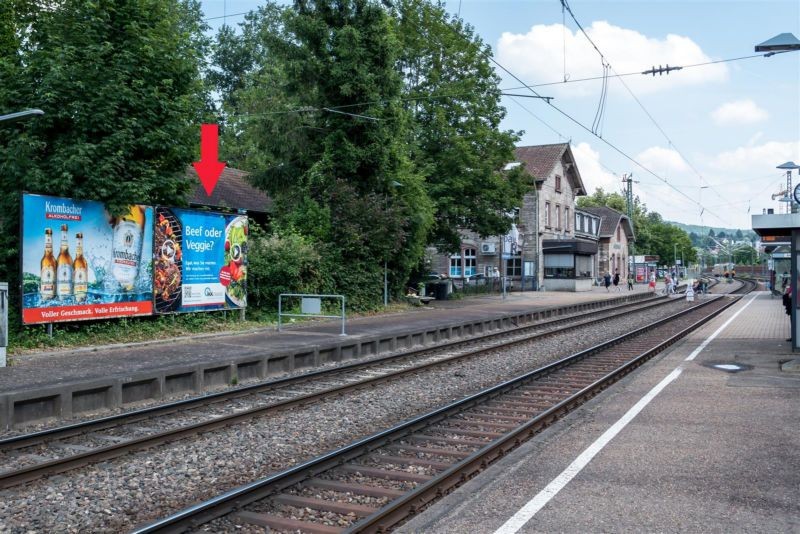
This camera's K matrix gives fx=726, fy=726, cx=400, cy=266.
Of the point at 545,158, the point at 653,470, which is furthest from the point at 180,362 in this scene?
the point at 545,158

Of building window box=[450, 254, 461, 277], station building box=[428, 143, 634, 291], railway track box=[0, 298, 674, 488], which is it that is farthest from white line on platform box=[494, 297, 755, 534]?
building window box=[450, 254, 461, 277]

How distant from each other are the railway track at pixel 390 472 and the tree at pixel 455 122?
23.6m

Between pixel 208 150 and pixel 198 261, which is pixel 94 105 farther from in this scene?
pixel 198 261

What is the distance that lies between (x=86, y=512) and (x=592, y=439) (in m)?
5.13

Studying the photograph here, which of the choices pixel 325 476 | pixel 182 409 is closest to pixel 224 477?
pixel 325 476

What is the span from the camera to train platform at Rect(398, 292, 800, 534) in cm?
541

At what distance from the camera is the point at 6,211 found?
1606 centimetres

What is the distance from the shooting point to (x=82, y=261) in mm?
16094

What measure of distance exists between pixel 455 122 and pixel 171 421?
28435 mm

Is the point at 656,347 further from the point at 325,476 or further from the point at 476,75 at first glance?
the point at 476,75

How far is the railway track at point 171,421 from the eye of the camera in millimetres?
7617

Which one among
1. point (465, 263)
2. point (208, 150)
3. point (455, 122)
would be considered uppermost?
point (455, 122)

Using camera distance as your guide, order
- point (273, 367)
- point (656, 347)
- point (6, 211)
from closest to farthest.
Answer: point (273, 367)
point (6, 211)
point (656, 347)

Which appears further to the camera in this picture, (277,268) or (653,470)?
(277,268)
